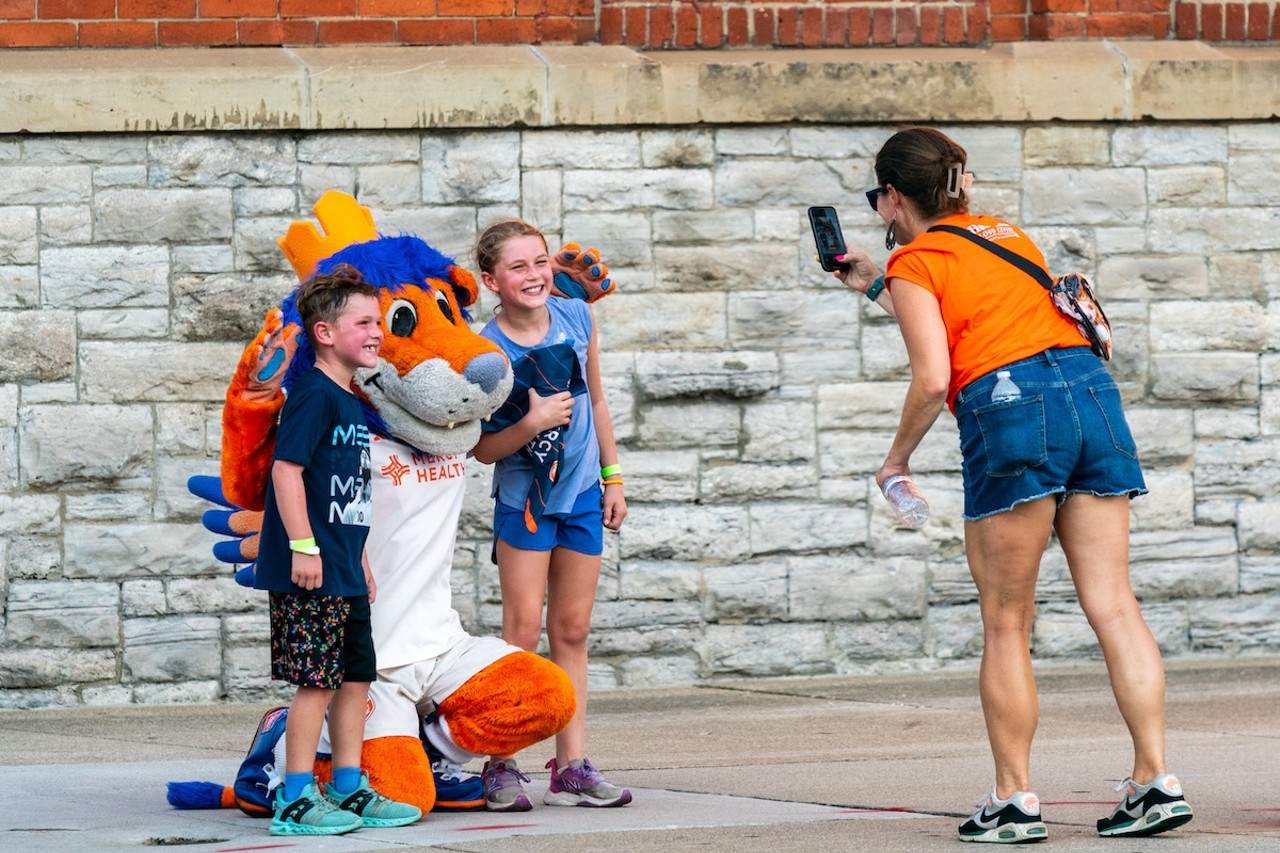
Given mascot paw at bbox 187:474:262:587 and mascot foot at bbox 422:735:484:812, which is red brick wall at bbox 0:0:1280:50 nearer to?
mascot paw at bbox 187:474:262:587

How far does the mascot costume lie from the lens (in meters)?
5.06

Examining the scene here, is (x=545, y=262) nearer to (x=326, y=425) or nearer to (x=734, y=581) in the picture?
(x=326, y=425)

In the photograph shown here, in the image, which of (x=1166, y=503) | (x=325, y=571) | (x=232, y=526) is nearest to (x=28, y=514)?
(x=232, y=526)

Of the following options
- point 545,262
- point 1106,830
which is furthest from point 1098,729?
point 545,262

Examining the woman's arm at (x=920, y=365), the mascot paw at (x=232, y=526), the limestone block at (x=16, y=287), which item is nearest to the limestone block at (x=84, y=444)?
the limestone block at (x=16, y=287)

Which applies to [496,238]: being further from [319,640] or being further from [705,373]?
[705,373]

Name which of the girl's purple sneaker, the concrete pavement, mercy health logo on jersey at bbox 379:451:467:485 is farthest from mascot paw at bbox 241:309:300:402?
the girl's purple sneaker

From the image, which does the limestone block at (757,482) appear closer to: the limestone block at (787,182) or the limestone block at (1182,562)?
the limestone block at (787,182)

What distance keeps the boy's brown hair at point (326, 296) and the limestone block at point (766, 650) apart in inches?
134

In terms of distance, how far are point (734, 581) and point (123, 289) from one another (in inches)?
110

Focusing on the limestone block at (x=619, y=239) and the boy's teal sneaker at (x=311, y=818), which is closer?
the boy's teal sneaker at (x=311, y=818)

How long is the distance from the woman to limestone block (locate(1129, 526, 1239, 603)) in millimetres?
3757

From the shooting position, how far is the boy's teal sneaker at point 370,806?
489 cm

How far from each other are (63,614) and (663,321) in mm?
2715
